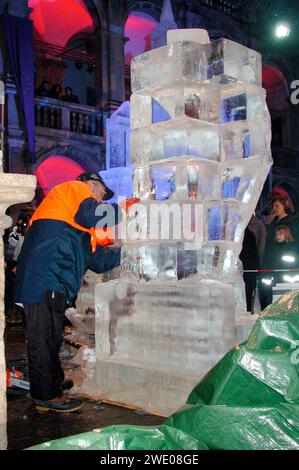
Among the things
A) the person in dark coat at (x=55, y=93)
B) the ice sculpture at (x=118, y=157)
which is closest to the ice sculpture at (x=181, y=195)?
the ice sculpture at (x=118, y=157)

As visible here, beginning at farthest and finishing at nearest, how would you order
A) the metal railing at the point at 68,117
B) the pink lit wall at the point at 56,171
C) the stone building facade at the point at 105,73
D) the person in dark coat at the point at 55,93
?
1. the pink lit wall at the point at 56,171
2. the person in dark coat at the point at 55,93
3. the metal railing at the point at 68,117
4. the stone building facade at the point at 105,73

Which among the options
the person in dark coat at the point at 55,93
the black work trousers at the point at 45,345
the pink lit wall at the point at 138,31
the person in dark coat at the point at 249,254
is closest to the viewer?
the black work trousers at the point at 45,345

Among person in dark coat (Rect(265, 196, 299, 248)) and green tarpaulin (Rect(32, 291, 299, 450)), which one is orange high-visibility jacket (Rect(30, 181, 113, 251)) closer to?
green tarpaulin (Rect(32, 291, 299, 450))

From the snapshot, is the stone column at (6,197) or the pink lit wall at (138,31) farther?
the pink lit wall at (138,31)

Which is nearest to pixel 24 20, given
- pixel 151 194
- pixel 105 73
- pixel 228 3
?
pixel 105 73

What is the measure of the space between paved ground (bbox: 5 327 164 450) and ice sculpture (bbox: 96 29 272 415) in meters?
0.18

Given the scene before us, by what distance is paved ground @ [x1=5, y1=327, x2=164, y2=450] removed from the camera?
3152mm

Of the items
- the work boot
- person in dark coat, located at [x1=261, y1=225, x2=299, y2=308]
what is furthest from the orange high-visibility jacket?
person in dark coat, located at [x1=261, y1=225, x2=299, y2=308]

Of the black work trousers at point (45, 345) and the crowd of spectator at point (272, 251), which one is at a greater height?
the crowd of spectator at point (272, 251)

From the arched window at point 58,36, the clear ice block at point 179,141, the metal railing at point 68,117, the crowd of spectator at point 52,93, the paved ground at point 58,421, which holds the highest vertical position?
the arched window at point 58,36

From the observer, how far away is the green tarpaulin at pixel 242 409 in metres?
1.88

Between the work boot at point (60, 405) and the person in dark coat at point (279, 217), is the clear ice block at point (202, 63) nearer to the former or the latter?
the work boot at point (60, 405)
